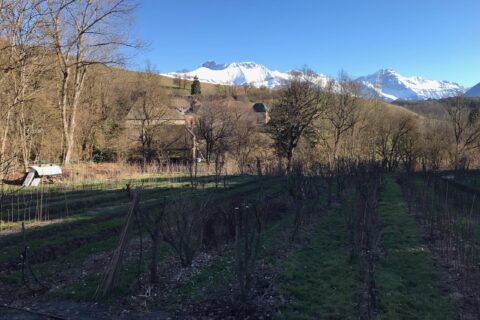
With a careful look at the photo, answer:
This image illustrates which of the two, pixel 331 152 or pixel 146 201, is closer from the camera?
pixel 146 201

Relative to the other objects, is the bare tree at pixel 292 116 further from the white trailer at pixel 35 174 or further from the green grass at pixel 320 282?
the green grass at pixel 320 282

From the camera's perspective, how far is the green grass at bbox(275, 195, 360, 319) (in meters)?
5.02

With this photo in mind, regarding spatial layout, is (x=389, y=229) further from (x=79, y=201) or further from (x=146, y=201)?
(x=79, y=201)

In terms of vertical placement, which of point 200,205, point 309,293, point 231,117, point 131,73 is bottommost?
point 309,293

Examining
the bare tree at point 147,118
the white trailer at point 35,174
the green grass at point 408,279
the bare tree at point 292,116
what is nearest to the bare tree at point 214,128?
the bare tree at point 147,118

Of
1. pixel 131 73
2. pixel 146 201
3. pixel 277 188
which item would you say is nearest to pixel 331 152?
pixel 277 188

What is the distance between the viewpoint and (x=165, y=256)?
7.42 metres

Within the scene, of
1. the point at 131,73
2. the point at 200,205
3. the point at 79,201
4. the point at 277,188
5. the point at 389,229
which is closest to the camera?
the point at 200,205

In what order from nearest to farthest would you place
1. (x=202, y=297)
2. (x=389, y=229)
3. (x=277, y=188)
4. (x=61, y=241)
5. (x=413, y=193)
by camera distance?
(x=202, y=297) → (x=61, y=241) → (x=389, y=229) → (x=413, y=193) → (x=277, y=188)

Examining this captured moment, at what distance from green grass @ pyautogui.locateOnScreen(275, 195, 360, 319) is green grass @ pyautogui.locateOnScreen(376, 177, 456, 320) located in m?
0.50

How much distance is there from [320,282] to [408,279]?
1549 mm

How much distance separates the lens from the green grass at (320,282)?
5.02 m

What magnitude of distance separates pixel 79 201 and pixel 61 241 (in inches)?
202

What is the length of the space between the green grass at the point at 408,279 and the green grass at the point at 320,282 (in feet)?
1.64
